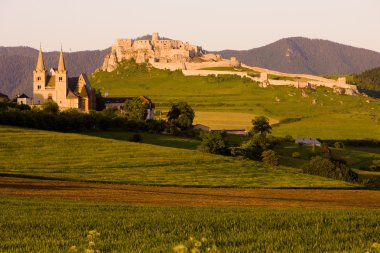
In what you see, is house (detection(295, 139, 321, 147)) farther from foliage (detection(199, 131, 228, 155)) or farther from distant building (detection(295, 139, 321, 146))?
foliage (detection(199, 131, 228, 155))

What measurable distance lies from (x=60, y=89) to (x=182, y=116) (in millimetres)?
29145

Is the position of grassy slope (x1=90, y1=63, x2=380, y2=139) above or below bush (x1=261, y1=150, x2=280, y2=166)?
above

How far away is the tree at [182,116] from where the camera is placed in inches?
4715

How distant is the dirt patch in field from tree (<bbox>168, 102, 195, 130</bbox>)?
6735 centimetres

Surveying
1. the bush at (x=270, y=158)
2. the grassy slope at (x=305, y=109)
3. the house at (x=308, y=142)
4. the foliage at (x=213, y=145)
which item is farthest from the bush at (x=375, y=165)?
the grassy slope at (x=305, y=109)

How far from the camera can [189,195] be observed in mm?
42875

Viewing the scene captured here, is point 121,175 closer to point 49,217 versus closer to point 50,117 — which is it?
point 49,217

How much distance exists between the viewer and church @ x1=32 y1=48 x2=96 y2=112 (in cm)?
13050

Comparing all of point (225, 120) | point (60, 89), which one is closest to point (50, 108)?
point (60, 89)

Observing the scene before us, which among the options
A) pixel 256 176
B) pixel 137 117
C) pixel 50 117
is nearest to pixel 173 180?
pixel 256 176

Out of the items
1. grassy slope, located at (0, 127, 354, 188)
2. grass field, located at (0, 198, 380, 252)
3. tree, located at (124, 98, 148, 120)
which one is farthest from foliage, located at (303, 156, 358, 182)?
tree, located at (124, 98, 148, 120)

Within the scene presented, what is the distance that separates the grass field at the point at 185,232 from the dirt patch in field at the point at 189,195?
49.0ft

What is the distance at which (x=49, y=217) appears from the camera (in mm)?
20734

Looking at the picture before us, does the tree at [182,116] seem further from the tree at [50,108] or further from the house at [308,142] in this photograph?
the tree at [50,108]
